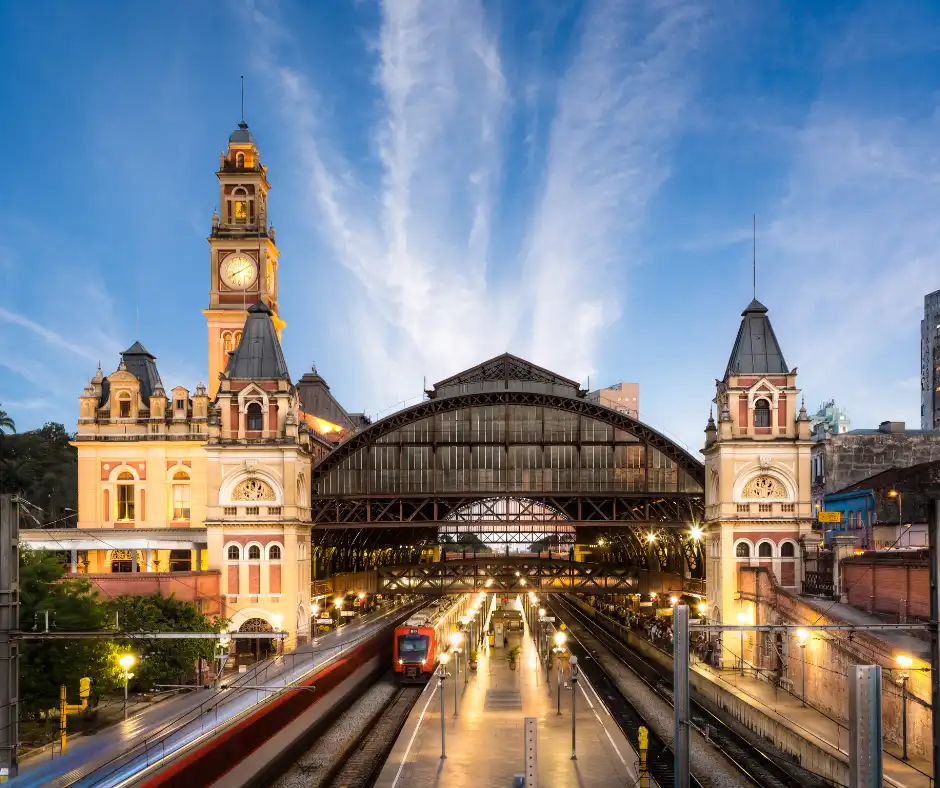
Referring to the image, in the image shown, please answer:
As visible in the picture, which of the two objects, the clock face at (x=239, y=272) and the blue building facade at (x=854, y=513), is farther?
the clock face at (x=239, y=272)

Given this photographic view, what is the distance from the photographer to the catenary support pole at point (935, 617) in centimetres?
1862

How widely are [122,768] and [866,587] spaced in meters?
33.9

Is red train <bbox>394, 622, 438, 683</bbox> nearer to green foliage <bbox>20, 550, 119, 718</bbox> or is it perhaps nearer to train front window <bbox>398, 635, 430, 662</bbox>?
train front window <bbox>398, 635, 430, 662</bbox>

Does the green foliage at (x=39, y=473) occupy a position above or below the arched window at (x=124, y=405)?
below

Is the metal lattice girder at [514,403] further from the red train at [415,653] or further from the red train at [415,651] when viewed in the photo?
the red train at [415,653]

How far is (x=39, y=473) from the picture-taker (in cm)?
9944

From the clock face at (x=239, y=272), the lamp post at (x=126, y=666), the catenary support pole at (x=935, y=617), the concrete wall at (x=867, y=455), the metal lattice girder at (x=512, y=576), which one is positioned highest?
→ the clock face at (x=239, y=272)

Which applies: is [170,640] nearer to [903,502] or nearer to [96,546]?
[96,546]

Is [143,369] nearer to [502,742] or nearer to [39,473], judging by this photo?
[502,742]

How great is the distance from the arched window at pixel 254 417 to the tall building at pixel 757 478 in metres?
28.6

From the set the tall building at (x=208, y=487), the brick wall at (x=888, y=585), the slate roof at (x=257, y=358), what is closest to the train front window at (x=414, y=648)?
the tall building at (x=208, y=487)

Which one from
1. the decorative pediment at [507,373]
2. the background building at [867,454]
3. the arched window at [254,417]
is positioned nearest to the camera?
the arched window at [254,417]

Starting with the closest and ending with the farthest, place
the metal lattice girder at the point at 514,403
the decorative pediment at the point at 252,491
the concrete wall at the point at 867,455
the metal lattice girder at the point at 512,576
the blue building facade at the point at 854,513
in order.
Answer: the decorative pediment at the point at 252,491 < the metal lattice girder at the point at 514,403 < the blue building facade at the point at 854,513 < the metal lattice girder at the point at 512,576 < the concrete wall at the point at 867,455

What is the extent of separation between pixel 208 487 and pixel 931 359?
516 feet
